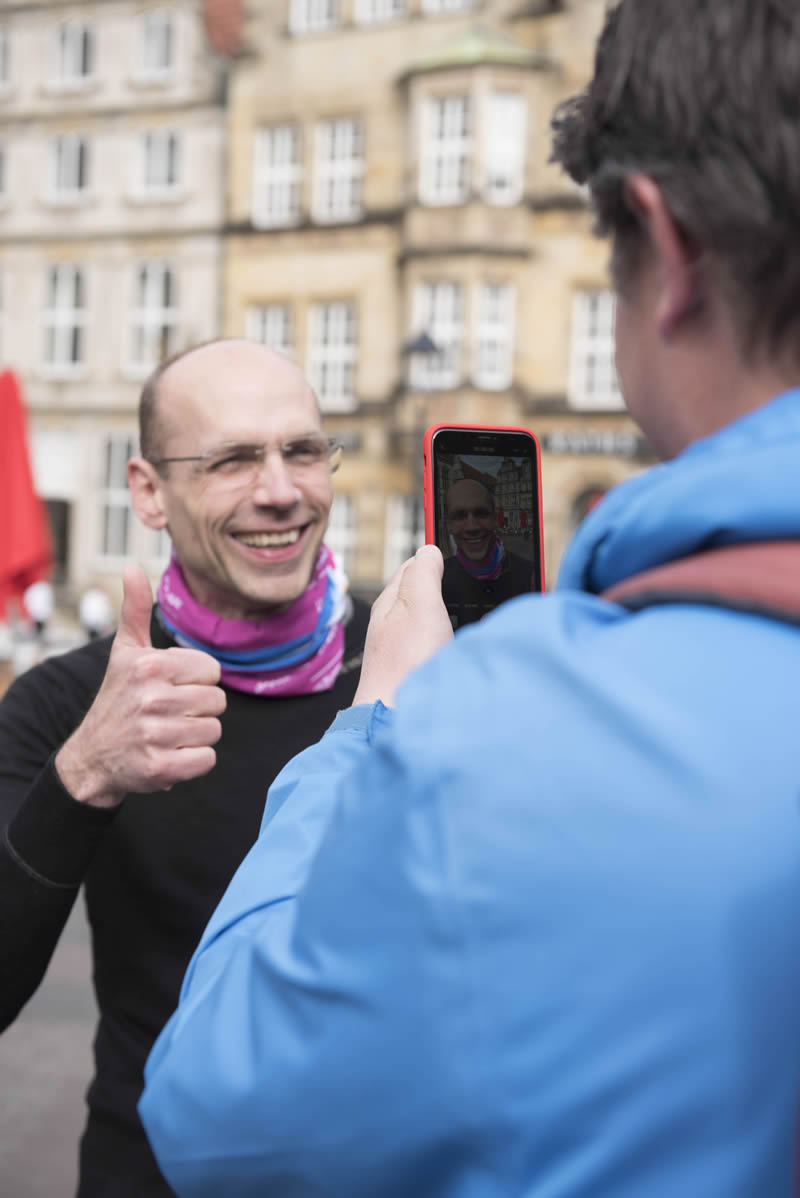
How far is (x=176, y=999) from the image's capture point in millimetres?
1917

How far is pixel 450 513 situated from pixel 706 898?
2.69ft

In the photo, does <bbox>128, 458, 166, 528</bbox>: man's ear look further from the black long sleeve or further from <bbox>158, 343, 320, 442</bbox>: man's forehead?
the black long sleeve

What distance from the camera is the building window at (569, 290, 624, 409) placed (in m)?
20.8

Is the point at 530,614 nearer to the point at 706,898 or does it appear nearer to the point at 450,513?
the point at 706,898

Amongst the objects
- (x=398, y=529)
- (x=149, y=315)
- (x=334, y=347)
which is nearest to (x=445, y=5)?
(x=334, y=347)

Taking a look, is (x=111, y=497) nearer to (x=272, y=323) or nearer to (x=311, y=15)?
(x=272, y=323)

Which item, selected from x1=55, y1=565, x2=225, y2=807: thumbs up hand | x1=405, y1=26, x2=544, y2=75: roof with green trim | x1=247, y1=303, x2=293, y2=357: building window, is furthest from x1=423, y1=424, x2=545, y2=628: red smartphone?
x1=247, y1=303, x2=293, y2=357: building window

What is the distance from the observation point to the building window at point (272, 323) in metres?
22.9

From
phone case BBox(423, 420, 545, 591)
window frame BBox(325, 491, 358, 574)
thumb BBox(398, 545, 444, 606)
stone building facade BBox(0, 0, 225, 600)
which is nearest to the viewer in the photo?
thumb BBox(398, 545, 444, 606)

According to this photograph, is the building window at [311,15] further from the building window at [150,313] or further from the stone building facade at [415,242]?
the building window at [150,313]

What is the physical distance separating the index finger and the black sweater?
23 cm

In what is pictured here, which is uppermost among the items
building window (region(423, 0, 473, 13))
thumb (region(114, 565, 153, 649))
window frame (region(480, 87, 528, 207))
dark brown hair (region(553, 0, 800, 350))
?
building window (region(423, 0, 473, 13))

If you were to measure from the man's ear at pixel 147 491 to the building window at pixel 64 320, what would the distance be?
910 inches

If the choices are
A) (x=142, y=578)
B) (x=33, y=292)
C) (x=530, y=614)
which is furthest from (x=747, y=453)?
(x=33, y=292)
